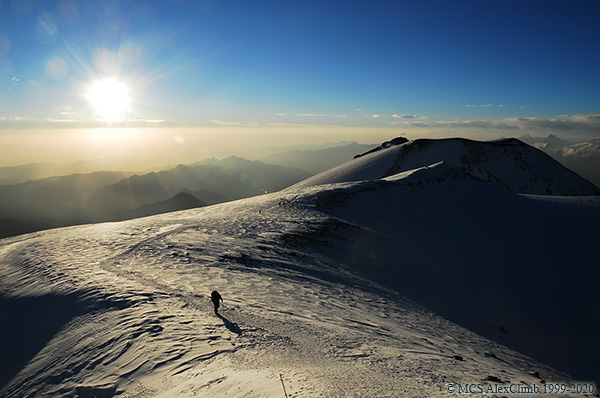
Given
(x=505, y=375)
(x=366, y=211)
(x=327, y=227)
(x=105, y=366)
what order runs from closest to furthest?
1. (x=105, y=366)
2. (x=505, y=375)
3. (x=327, y=227)
4. (x=366, y=211)

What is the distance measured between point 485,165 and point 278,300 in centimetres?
6478

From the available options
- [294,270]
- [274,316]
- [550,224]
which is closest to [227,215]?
[294,270]

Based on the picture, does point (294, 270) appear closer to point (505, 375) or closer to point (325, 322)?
point (325, 322)

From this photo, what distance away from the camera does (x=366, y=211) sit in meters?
30.2

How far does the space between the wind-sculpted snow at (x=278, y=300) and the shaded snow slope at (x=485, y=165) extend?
30.5 m

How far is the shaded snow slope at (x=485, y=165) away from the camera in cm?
5878

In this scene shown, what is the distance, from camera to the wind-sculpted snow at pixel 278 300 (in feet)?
23.7

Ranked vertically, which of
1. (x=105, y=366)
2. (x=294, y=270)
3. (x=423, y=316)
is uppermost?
(x=105, y=366)

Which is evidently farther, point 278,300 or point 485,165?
point 485,165

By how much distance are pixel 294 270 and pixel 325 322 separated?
6.58 meters

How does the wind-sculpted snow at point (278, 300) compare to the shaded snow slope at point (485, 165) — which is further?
the shaded snow slope at point (485, 165)

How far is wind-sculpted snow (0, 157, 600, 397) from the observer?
23.7 ft

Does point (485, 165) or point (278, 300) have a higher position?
point (485, 165)

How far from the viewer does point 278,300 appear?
509 inches
